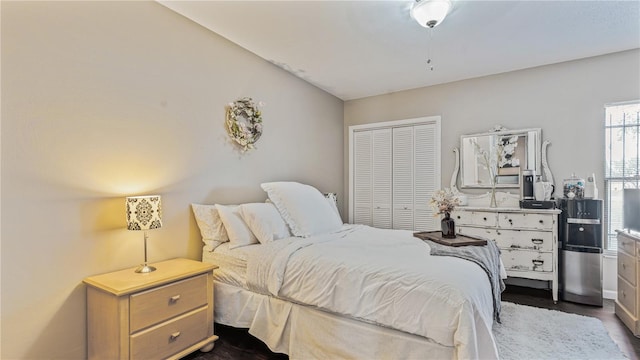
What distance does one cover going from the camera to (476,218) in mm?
3512

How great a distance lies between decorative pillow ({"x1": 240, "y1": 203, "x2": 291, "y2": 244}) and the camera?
257cm

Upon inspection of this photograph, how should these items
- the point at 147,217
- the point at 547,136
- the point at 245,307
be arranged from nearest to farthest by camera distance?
1. the point at 147,217
2. the point at 245,307
3. the point at 547,136

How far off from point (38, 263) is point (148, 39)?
1687 mm

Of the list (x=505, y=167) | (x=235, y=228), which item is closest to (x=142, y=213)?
(x=235, y=228)

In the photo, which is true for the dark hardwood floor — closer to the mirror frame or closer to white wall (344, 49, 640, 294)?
white wall (344, 49, 640, 294)

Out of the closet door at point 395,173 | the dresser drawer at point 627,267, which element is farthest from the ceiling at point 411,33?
the dresser drawer at point 627,267

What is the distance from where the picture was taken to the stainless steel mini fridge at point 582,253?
3.02 m

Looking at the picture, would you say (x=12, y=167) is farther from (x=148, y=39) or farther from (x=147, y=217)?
(x=148, y=39)

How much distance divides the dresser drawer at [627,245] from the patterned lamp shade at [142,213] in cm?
371

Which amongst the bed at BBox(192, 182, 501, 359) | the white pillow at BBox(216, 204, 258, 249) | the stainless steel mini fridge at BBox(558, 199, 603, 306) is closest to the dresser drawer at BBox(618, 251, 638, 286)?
the stainless steel mini fridge at BBox(558, 199, 603, 306)

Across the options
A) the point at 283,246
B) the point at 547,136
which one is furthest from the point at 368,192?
the point at 283,246

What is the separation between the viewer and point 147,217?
6.68 ft

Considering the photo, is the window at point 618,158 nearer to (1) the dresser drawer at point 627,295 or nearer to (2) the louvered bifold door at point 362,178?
(1) the dresser drawer at point 627,295

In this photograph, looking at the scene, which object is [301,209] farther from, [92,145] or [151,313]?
[92,145]
